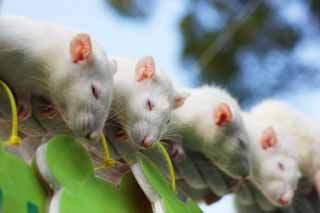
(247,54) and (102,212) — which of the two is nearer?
(102,212)

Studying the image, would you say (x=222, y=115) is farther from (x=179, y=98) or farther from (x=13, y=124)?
(x=13, y=124)

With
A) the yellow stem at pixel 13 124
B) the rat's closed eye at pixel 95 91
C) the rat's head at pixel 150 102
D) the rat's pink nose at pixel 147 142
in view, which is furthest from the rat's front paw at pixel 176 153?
the yellow stem at pixel 13 124

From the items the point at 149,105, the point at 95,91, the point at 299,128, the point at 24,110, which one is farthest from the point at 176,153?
the point at 299,128

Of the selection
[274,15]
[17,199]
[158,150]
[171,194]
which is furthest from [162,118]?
[274,15]

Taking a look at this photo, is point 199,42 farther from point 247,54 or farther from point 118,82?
point 118,82

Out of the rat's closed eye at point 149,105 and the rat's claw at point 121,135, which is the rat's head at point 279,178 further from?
the rat's claw at point 121,135

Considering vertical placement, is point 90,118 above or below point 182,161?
above
